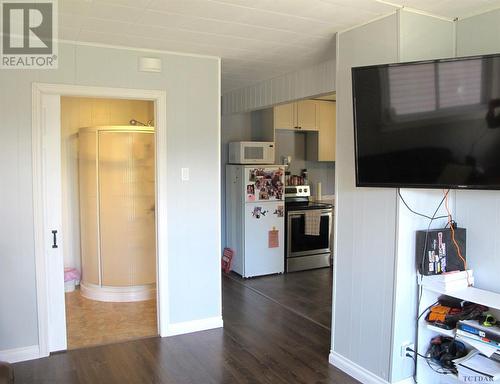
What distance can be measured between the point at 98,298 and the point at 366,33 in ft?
12.3

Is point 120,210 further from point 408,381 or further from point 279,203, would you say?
point 408,381

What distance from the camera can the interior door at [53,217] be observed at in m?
3.32

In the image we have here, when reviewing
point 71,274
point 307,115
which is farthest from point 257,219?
point 71,274

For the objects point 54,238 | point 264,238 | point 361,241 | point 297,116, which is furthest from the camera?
point 297,116

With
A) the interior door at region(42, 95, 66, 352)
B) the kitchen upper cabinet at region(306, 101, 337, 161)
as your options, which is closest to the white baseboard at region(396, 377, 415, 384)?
the interior door at region(42, 95, 66, 352)

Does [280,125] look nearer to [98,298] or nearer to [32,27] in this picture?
[98,298]

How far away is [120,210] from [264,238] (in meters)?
1.84

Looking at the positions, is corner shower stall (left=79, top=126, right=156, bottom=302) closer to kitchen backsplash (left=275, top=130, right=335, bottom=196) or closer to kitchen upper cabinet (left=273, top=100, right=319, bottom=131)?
kitchen upper cabinet (left=273, top=100, right=319, bottom=131)

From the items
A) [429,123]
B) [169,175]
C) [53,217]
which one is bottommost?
[53,217]

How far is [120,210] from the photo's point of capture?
475cm

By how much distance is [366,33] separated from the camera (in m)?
2.84

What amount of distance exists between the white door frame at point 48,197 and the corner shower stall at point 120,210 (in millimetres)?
1199

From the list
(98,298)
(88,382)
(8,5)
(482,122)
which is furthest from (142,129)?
(482,122)

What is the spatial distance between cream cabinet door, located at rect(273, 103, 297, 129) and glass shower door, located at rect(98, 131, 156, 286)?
71.4 inches
